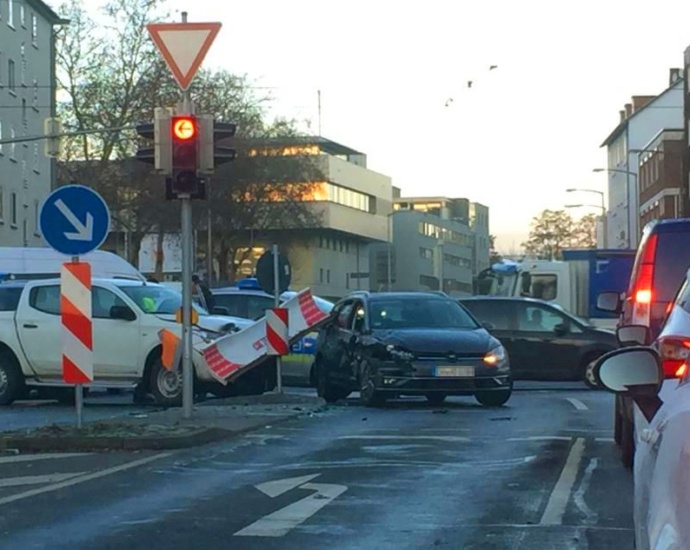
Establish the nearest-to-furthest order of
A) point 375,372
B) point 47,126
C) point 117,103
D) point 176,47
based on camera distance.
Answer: point 176,47 < point 375,372 < point 47,126 < point 117,103

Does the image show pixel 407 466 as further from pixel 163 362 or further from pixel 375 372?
pixel 163 362

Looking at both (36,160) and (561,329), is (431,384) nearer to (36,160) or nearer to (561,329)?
(561,329)

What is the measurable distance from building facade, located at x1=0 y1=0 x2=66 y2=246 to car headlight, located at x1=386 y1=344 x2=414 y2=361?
167 feet

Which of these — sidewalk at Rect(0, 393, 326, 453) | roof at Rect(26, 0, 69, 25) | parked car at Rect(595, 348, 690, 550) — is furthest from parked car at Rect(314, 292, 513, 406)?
roof at Rect(26, 0, 69, 25)

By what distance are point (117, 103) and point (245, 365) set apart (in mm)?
48986

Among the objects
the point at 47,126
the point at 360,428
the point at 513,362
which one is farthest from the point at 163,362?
the point at 47,126

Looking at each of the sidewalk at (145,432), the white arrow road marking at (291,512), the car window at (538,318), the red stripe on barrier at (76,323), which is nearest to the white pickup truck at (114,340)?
the sidewalk at (145,432)

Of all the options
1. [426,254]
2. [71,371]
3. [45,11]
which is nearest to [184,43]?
[71,371]

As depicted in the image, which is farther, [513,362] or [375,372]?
[513,362]

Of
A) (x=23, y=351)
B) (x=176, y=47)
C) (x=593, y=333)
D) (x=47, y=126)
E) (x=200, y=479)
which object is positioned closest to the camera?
(x=200, y=479)

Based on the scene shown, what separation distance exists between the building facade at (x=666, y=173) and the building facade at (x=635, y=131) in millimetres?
8475

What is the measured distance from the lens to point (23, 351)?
20766 mm

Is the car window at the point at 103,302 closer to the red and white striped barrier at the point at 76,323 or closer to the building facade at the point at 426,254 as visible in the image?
the red and white striped barrier at the point at 76,323

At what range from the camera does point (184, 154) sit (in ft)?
49.8
